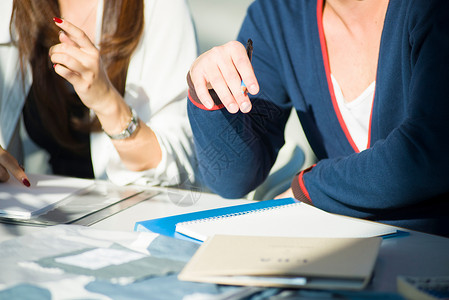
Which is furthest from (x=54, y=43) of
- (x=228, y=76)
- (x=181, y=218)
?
(x=181, y=218)

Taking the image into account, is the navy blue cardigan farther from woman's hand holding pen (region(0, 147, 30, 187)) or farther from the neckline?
woman's hand holding pen (region(0, 147, 30, 187))

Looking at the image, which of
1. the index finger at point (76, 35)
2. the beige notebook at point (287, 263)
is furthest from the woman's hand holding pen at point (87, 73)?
the beige notebook at point (287, 263)

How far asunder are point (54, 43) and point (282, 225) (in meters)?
0.98

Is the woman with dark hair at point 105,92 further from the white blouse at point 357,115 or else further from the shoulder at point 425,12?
the shoulder at point 425,12

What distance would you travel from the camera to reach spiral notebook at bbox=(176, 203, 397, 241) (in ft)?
2.10

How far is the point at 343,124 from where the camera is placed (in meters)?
1.00

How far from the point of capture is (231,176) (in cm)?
100

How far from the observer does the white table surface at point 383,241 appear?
0.54 m

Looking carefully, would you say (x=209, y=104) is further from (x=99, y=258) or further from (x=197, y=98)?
(x=99, y=258)

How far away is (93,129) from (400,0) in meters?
0.82

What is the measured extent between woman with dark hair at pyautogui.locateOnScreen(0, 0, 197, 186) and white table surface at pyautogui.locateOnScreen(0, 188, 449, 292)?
25 centimetres

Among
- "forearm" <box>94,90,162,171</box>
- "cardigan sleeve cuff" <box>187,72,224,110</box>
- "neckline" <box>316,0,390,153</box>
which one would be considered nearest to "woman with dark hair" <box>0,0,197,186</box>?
"forearm" <box>94,90,162,171</box>

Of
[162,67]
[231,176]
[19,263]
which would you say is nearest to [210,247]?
[19,263]

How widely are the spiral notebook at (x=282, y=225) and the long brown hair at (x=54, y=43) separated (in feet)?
2.36
